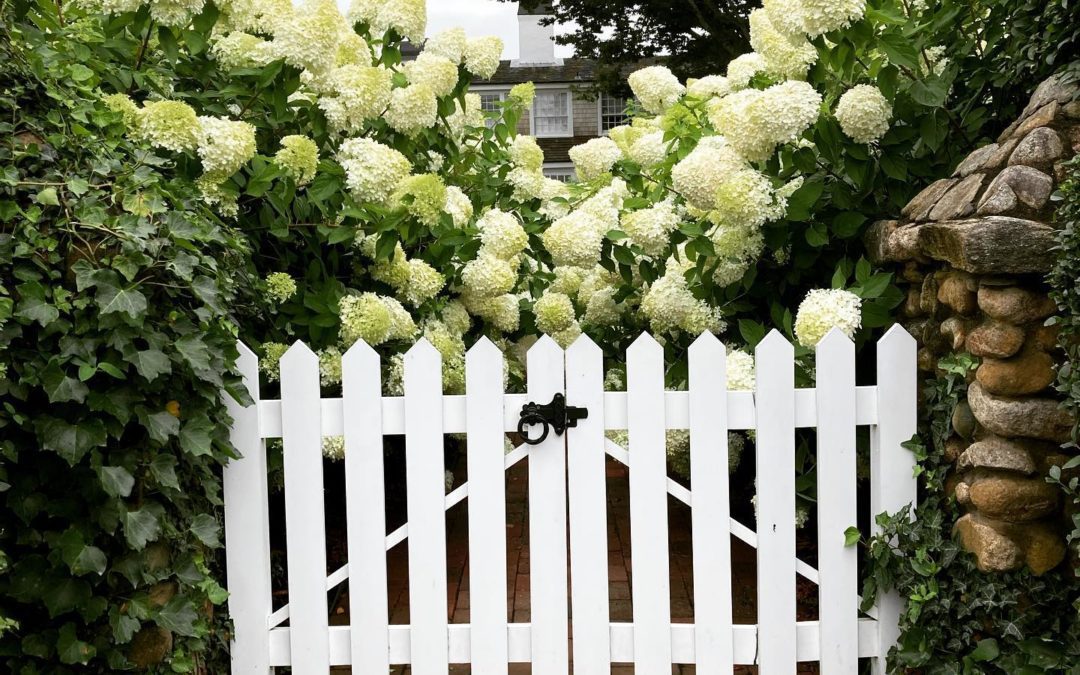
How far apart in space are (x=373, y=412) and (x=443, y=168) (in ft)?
5.72

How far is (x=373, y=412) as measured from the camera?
8.20ft

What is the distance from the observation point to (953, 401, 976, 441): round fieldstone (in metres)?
2.30

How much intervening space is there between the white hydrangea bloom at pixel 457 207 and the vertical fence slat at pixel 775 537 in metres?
1.40

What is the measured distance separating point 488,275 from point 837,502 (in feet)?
4.97

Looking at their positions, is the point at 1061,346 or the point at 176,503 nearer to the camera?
the point at 1061,346

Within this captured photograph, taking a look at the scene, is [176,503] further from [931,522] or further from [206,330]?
[931,522]

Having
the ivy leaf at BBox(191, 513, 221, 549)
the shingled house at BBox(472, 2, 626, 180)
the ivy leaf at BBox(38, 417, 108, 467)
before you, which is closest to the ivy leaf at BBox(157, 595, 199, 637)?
the ivy leaf at BBox(191, 513, 221, 549)

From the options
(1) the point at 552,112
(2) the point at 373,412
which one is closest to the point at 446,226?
(2) the point at 373,412

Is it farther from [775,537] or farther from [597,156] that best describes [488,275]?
[775,537]

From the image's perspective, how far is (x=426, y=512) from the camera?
8.38 feet

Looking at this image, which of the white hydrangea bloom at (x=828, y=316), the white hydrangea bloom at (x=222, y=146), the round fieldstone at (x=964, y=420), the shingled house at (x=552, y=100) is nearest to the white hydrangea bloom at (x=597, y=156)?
the white hydrangea bloom at (x=828, y=316)

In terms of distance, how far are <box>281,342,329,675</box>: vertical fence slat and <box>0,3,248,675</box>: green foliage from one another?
25 centimetres

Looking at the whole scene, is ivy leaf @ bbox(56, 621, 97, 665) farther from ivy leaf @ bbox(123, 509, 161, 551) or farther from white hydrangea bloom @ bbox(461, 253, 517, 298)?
white hydrangea bloom @ bbox(461, 253, 517, 298)

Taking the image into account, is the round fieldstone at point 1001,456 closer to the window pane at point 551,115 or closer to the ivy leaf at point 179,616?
the ivy leaf at point 179,616
